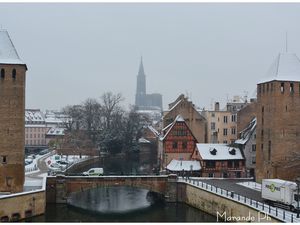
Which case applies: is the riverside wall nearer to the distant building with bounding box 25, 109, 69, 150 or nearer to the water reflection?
the water reflection

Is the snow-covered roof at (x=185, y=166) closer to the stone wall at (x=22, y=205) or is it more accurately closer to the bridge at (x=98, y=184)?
the bridge at (x=98, y=184)

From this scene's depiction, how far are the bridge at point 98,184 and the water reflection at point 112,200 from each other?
5.14ft

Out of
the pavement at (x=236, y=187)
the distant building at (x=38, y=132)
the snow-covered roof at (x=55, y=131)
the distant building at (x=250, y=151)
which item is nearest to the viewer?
the pavement at (x=236, y=187)

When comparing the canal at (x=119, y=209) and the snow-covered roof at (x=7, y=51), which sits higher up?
the snow-covered roof at (x=7, y=51)

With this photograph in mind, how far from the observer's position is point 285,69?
155ft

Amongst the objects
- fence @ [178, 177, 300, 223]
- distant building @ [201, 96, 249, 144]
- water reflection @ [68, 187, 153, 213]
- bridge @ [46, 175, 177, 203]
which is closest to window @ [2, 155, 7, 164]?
bridge @ [46, 175, 177, 203]

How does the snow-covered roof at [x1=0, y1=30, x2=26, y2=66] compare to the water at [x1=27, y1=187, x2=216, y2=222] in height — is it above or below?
above

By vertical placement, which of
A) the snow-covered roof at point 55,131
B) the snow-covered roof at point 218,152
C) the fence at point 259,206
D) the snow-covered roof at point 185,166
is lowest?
the fence at point 259,206

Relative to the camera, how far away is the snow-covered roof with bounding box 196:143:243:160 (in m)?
57.4

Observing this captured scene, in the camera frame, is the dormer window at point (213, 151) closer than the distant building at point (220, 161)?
No

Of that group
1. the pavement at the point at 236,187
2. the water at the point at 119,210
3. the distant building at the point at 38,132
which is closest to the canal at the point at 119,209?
the water at the point at 119,210

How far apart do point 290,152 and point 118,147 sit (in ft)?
163

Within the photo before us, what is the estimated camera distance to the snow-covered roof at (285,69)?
4669 centimetres

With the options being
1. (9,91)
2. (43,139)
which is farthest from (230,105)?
(43,139)
